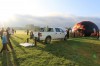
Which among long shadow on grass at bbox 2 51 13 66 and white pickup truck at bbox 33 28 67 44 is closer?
long shadow on grass at bbox 2 51 13 66

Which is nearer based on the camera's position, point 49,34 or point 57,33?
point 49,34

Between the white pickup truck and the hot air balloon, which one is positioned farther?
the hot air balloon

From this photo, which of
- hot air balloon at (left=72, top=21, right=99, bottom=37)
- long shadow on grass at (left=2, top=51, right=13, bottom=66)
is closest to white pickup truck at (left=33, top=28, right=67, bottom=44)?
long shadow on grass at (left=2, top=51, right=13, bottom=66)

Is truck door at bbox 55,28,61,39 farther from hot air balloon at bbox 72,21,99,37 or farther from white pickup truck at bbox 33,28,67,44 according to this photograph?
hot air balloon at bbox 72,21,99,37

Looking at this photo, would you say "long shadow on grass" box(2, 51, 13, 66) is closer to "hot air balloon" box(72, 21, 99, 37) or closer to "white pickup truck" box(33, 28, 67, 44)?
"white pickup truck" box(33, 28, 67, 44)

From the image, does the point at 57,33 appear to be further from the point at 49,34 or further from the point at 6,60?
the point at 6,60

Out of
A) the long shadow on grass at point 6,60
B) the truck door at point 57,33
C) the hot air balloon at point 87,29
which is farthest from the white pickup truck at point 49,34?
the hot air balloon at point 87,29

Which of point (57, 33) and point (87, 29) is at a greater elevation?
point (87, 29)

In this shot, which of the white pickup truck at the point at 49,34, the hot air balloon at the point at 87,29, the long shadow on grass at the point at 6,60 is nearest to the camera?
the long shadow on grass at the point at 6,60

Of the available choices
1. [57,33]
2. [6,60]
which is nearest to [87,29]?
[57,33]

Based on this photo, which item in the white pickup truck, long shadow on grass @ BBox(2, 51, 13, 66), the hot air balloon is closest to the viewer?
long shadow on grass @ BBox(2, 51, 13, 66)

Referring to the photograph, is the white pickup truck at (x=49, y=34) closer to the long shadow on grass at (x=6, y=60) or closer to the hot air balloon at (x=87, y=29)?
the long shadow on grass at (x=6, y=60)

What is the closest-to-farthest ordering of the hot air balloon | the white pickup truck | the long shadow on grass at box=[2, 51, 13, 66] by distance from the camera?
the long shadow on grass at box=[2, 51, 13, 66] < the white pickup truck < the hot air balloon

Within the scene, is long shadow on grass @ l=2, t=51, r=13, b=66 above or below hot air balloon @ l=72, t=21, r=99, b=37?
below
